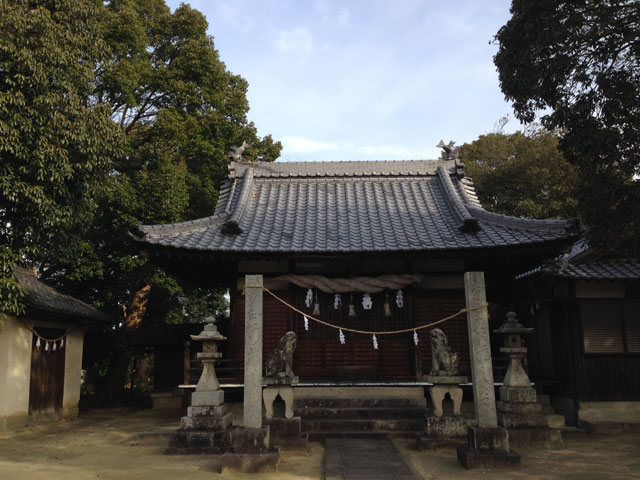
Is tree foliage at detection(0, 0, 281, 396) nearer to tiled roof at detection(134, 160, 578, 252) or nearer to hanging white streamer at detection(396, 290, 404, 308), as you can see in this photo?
tiled roof at detection(134, 160, 578, 252)

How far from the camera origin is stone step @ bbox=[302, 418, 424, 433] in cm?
1048

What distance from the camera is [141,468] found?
8.26 meters

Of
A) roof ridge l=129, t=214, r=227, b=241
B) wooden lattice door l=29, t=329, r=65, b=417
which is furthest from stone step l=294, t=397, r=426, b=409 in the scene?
wooden lattice door l=29, t=329, r=65, b=417

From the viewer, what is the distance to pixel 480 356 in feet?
27.3

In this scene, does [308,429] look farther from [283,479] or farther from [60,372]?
[60,372]

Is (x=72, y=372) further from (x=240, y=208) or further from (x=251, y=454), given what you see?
(x=251, y=454)

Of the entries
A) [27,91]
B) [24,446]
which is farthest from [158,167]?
[24,446]

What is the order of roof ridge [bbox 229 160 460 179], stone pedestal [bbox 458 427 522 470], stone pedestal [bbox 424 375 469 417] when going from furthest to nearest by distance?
1. roof ridge [bbox 229 160 460 179]
2. stone pedestal [bbox 424 375 469 417]
3. stone pedestal [bbox 458 427 522 470]

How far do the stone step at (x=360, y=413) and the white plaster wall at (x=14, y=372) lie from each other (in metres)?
8.01

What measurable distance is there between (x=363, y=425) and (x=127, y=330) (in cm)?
1257

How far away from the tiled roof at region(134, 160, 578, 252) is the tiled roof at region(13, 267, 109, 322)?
16.0 ft

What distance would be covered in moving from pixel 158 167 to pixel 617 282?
15.4 metres

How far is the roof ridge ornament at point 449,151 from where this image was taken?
16688 mm

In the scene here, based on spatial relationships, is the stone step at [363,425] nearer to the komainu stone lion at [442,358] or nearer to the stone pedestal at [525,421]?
the komainu stone lion at [442,358]
